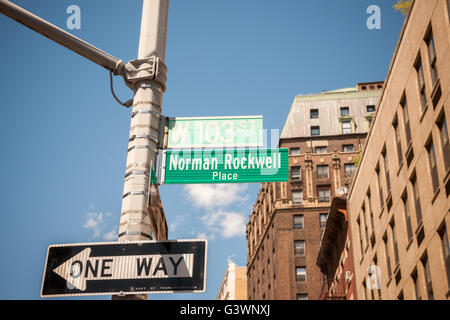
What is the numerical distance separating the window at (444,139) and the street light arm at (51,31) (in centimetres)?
2170

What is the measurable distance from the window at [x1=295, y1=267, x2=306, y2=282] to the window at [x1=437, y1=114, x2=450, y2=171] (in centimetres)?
5879

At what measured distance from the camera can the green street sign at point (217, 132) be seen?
7.55 meters

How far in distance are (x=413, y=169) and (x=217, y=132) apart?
25.5 metres

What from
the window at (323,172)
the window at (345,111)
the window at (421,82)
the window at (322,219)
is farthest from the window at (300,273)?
the window at (421,82)

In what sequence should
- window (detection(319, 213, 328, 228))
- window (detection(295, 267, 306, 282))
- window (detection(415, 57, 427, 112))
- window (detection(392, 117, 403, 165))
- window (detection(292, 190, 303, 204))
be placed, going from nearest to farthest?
1. window (detection(415, 57, 427, 112))
2. window (detection(392, 117, 403, 165))
3. window (detection(295, 267, 306, 282))
4. window (detection(319, 213, 328, 228))
5. window (detection(292, 190, 303, 204))

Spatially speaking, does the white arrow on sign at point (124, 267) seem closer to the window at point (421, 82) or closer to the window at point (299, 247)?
the window at point (421, 82)

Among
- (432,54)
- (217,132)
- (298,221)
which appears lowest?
(217,132)

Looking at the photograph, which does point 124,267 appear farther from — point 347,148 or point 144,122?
point 347,148

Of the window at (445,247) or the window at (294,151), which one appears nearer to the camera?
the window at (445,247)

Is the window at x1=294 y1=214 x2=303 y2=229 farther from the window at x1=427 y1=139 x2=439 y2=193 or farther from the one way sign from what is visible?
the one way sign

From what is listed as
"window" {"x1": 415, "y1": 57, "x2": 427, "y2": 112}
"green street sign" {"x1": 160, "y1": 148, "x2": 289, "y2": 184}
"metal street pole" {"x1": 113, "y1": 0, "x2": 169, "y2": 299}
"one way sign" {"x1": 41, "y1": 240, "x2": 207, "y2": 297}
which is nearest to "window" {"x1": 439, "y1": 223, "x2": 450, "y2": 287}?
"window" {"x1": 415, "y1": 57, "x2": 427, "y2": 112}

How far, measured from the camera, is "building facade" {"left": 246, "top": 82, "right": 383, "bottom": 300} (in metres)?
84.6

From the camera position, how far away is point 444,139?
27.0 m

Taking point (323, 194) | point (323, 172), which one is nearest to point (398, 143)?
point (323, 194)
